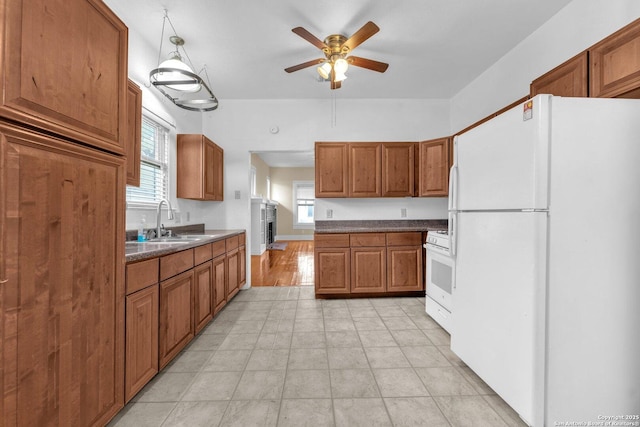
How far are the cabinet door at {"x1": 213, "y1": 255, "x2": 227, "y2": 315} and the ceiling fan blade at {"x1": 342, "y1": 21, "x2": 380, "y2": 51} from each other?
7.65ft

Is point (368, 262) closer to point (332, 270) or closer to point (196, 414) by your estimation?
point (332, 270)

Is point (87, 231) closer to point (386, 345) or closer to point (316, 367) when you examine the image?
point (316, 367)

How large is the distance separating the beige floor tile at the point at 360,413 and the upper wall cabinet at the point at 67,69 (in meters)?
1.86

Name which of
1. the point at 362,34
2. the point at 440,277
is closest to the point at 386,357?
the point at 440,277

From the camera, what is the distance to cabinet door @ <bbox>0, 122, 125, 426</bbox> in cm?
92

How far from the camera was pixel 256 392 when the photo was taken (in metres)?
1.75

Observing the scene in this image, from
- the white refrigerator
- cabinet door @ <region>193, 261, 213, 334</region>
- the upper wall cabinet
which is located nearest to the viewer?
the upper wall cabinet

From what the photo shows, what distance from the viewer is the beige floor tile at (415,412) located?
4.90 feet

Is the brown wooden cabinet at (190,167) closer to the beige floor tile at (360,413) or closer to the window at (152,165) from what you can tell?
the window at (152,165)

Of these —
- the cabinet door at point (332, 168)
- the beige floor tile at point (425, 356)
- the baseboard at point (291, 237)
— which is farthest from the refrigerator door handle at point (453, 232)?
the baseboard at point (291, 237)

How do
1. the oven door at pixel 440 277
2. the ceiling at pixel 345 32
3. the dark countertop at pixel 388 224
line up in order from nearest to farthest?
the ceiling at pixel 345 32 < the oven door at pixel 440 277 < the dark countertop at pixel 388 224

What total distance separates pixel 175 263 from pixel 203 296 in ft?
2.16

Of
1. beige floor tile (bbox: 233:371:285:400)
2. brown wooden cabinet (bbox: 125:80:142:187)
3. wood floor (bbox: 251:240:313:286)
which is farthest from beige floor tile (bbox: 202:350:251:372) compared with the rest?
wood floor (bbox: 251:240:313:286)

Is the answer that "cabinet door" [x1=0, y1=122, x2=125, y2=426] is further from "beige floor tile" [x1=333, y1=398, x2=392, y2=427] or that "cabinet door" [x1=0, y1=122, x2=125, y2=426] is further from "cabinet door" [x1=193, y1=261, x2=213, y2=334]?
"beige floor tile" [x1=333, y1=398, x2=392, y2=427]
